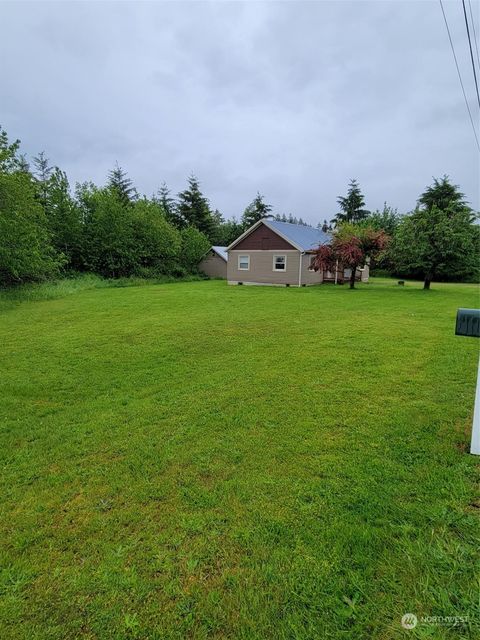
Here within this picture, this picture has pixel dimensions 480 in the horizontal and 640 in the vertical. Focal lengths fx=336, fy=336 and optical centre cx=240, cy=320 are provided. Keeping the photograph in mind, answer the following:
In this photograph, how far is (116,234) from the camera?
2286 centimetres

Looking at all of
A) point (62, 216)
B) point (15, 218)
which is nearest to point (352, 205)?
point (62, 216)

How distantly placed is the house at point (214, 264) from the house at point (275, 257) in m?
6.33

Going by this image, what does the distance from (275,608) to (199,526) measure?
0.71m

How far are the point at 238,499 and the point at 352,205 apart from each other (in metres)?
50.1

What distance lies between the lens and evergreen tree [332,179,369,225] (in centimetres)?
4628

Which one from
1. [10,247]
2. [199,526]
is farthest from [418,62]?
[10,247]

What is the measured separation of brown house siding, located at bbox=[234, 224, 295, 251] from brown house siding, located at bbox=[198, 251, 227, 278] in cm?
681

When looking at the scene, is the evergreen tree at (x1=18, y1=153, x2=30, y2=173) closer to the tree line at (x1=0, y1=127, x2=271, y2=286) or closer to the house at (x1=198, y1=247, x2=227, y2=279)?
the tree line at (x1=0, y1=127, x2=271, y2=286)

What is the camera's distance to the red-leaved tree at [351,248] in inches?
700

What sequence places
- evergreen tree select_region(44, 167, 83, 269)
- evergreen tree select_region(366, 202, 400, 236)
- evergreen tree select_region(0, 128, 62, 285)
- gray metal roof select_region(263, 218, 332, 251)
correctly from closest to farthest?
evergreen tree select_region(0, 128, 62, 285), gray metal roof select_region(263, 218, 332, 251), evergreen tree select_region(44, 167, 83, 269), evergreen tree select_region(366, 202, 400, 236)

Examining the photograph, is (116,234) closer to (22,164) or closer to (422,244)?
(22,164)

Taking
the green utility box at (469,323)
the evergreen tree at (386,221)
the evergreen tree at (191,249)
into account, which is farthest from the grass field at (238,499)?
the evergreen tree at (386,221)

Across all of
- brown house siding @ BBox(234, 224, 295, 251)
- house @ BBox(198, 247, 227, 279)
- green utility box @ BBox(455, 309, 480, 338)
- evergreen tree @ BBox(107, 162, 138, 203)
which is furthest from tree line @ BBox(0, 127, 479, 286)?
green utility box @ BBox(455, 309, 480, 338)

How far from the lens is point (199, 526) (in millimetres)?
2223
